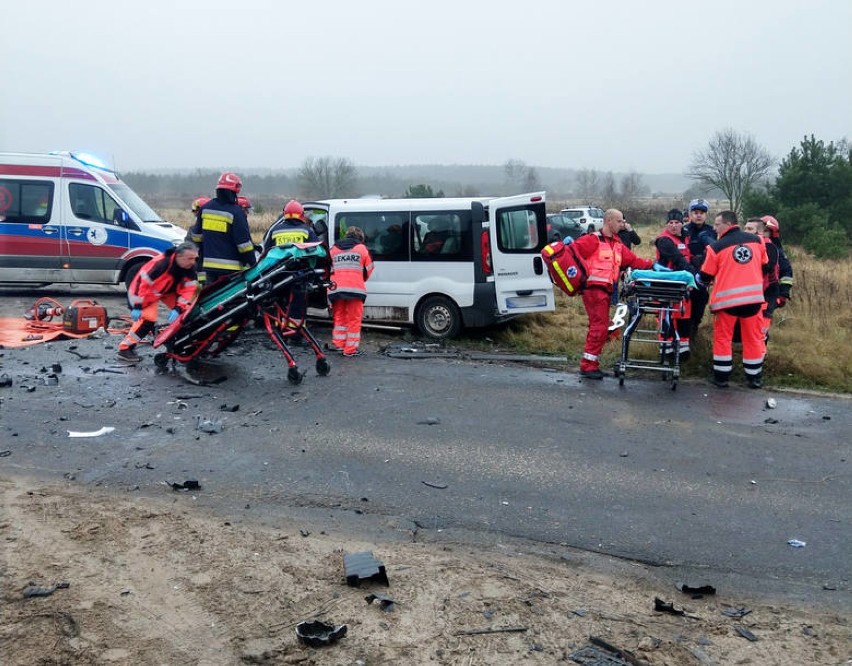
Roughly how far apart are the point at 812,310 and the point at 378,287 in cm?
667

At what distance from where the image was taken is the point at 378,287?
11.2 m

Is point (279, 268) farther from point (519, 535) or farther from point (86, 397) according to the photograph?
point (519, 535)

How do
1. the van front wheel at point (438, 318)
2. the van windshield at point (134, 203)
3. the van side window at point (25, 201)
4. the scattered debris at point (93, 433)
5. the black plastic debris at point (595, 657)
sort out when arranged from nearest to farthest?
1. the black plastic debris at point (595, 657)
2. the scattered debris at point (93, 433)
3. the van front wheel at point (438, 318)
4. the van side window at point (25, 201)
5. the van windshield at point (134, 203)

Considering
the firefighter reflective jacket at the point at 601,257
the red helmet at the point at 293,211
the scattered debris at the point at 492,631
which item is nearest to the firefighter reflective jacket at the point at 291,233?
the red helmet at the point at 293,211

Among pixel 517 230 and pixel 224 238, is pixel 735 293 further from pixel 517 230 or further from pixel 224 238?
pixel 224 238

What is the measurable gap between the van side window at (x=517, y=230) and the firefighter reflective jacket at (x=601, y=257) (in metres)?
1.81

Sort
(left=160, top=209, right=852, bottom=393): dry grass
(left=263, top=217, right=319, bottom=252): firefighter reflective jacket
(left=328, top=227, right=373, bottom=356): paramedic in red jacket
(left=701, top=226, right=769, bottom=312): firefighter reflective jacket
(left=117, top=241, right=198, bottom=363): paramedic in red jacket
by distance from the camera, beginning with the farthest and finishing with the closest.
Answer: (left=263, top=217, right=319, bottom=252): firefighter reflective jacket, (left=328, top=227, right=373, bottom=356): paramedic in red jacket, (left=160, top=209, right=852, bottom=393): dry grass, (left=117, top=241, right=198, bottom=363): paramedic in red jacket, (left=701, top=226, right=769, bottom=312): firefighter reflective jacket

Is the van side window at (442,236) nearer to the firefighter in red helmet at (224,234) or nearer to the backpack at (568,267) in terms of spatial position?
the backpack at (568,267)

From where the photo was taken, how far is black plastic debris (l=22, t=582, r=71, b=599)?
3900mm

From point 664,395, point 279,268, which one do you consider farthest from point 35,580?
point 664,395

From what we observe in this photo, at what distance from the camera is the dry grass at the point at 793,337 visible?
916 centimetres

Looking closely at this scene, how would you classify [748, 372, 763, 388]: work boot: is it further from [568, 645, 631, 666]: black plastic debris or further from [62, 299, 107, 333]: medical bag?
[62, 299, 107, 333]: medical bag

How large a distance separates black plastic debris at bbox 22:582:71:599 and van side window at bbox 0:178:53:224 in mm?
11268

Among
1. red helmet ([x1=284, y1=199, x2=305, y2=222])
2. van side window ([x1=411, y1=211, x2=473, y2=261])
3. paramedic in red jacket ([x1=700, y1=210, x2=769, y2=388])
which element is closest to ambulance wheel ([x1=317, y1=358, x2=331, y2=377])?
red helmet ([x1=284, y1=199, x2=305, y2=222])
